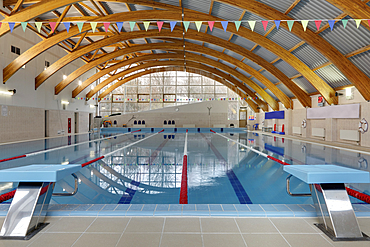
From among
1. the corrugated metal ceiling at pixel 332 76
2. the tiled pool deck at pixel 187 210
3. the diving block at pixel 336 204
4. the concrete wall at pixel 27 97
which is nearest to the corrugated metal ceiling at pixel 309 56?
the corrugated metal ceiling at pixel 332 76

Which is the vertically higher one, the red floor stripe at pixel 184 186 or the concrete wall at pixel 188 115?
the concrete wall at pixel 188 115

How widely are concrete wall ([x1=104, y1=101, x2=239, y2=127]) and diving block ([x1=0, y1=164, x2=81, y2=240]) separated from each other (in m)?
22.9

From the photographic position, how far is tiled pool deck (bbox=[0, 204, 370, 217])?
8.36 feet

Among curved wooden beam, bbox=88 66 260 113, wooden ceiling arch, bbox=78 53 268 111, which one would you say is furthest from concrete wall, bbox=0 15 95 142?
curved wooden beam, bbox=88 66 260 113

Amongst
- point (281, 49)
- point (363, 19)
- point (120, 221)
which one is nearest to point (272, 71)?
point (281, 49)

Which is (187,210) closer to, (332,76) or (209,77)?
(332,76)

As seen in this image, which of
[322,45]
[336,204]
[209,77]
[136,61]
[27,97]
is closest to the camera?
[336,204]

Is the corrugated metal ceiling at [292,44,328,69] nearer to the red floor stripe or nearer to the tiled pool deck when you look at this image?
the red floor stripe

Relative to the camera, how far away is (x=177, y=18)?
1010cm

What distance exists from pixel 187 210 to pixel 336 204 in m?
1.49

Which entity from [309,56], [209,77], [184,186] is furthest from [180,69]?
[184,186]

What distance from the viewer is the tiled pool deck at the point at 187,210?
2549 mm

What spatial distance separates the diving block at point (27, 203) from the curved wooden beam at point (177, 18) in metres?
9.40

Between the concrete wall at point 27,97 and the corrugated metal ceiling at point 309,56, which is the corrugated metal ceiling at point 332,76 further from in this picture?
the concrete wall at point 27,97
